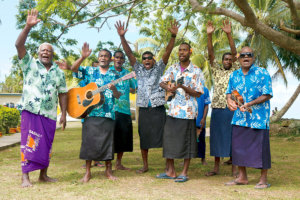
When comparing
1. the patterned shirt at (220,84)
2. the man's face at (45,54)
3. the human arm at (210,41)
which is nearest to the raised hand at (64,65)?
the man's face at (45,54)

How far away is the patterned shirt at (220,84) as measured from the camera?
20.4 ft

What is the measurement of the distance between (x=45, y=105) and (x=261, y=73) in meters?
3.39

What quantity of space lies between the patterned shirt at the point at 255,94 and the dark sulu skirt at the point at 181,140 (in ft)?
2.42

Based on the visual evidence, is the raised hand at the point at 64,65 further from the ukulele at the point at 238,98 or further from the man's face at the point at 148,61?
the ukulele at the point at 238,98

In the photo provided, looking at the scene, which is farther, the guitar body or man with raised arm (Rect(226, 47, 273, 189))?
the guitar body

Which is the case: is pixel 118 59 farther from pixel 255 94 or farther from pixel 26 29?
pixel 255 94

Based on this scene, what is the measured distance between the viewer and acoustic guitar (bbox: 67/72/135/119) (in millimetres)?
5559

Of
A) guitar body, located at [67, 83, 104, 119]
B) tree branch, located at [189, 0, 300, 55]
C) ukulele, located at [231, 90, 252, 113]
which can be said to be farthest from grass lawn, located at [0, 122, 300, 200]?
tree branch, located at [189, 0, 300, 55]

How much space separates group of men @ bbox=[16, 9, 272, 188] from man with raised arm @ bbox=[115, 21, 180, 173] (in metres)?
0.02

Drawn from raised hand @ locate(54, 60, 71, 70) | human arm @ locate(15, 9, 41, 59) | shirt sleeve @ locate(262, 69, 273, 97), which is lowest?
shirt sleeve @ locate(262, 69, 273, 97)

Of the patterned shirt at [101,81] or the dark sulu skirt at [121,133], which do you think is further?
the dark sulu skirt at [121,133]

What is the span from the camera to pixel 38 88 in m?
5.30

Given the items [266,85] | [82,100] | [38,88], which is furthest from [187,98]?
[38,88]

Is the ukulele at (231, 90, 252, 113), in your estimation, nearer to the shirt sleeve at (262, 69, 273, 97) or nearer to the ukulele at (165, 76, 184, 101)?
the shirt sleeve at (262, 69, 273, 97)
